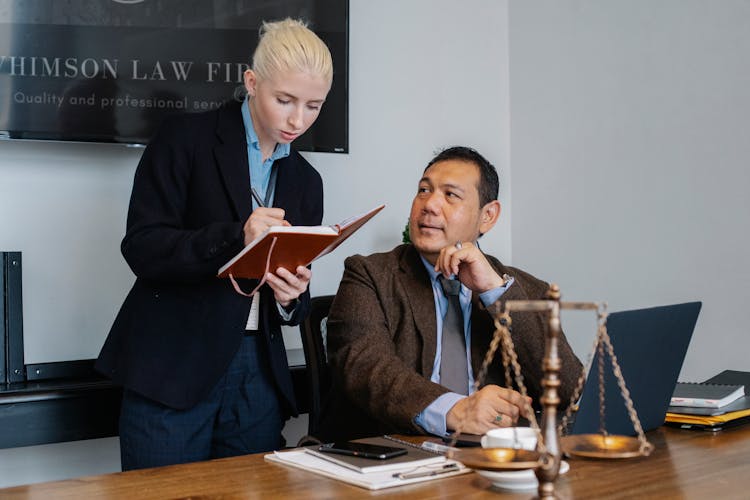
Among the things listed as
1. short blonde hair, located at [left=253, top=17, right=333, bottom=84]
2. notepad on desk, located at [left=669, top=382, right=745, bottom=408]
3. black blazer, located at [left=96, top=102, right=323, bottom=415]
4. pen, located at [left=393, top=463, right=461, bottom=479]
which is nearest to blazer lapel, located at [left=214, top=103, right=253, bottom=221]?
black blazer, located at [left=96, top=102, right=323, bottom=415]

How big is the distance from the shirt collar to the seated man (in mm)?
317

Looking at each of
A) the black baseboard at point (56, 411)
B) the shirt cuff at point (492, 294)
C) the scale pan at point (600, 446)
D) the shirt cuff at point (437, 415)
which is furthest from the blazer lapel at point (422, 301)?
the black baseboard at point (56, 411)

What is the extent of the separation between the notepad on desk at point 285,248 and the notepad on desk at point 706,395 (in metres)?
0.74

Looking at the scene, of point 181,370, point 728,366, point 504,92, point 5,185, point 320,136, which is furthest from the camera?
point 504,92

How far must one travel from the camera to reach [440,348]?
1.94 meters

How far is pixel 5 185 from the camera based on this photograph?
257 cm

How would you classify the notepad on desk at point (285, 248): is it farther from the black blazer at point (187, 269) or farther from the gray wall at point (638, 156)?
the gray wall at point (638, 156)

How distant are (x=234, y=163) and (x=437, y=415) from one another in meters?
0.77

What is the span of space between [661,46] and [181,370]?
6.74 ft

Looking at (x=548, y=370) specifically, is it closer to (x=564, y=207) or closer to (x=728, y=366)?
(x=728, y=366)

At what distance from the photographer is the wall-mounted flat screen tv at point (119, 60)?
8.31 feet

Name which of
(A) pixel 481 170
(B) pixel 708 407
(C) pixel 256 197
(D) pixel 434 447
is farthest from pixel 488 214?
(D) pixel 434 447

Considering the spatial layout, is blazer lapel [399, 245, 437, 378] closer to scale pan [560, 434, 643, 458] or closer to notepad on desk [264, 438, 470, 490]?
notepad on desk [264, 438, 470, 490]

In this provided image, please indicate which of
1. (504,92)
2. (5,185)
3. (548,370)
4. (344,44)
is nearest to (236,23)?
(344,44)
